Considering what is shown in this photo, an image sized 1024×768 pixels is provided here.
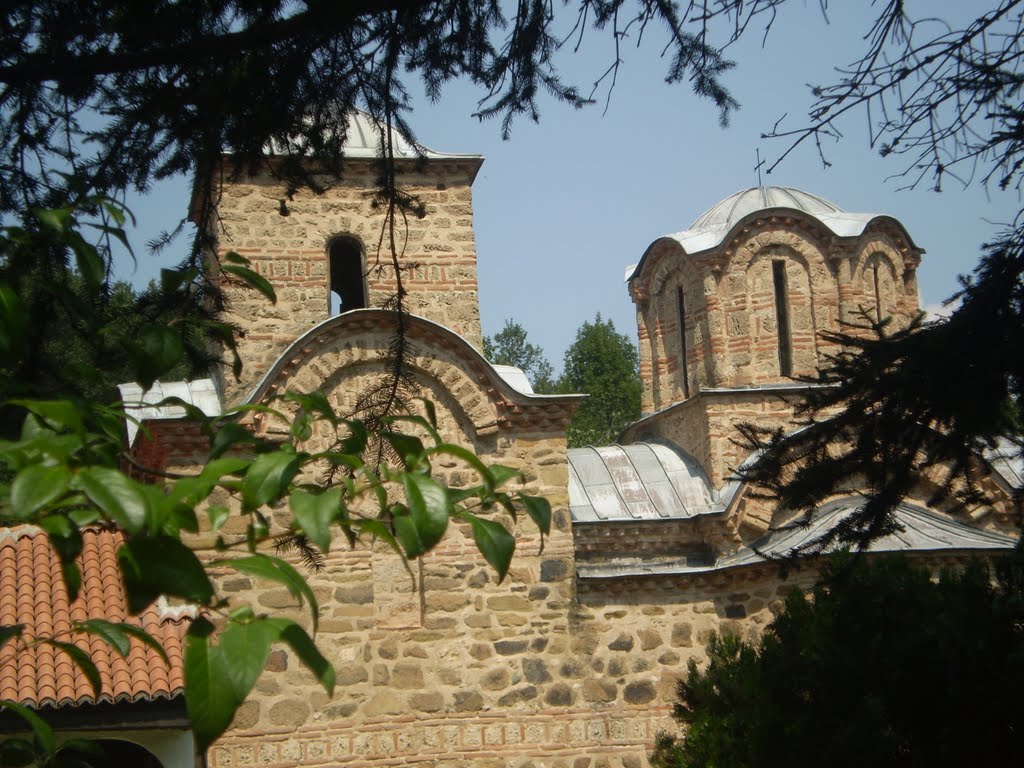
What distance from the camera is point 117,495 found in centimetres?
160

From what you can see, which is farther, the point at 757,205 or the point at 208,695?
the point at 757,205

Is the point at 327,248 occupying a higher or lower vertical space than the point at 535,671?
higher

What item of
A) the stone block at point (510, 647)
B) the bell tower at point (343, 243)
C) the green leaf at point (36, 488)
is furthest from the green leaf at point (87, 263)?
the bell tower at point (343, 243)

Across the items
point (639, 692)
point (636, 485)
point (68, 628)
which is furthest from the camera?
point (636, 485)

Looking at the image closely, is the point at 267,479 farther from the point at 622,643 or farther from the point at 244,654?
the point at 622,643

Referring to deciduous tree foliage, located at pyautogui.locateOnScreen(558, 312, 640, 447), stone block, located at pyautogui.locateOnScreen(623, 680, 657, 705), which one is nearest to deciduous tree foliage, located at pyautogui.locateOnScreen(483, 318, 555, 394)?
deciduous tree foliage, located at pyautogui.locateOnScreen(558, 312, 640, 447)

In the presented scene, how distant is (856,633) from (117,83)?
446 cm

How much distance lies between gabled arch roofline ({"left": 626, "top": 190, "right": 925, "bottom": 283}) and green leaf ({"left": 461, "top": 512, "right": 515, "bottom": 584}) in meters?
11.2

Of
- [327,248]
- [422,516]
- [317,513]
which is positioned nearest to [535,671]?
[327,248]

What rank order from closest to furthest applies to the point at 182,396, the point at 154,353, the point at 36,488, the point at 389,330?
the point at 36,488 < the point at 154,353 < the point at 389,330 < the point at 182,396

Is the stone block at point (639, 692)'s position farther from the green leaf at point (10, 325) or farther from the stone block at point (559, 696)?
the green leaf at point (10, 325)

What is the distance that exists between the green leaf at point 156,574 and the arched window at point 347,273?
9828 mm

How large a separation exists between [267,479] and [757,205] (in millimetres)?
12664

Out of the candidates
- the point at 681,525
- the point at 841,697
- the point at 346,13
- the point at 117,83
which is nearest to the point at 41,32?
the point at 117,83
